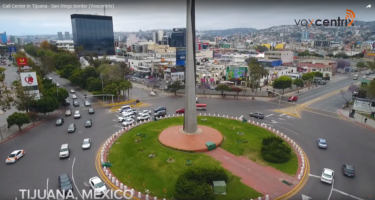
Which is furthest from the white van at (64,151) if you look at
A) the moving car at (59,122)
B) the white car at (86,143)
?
the moving car at (59,122)

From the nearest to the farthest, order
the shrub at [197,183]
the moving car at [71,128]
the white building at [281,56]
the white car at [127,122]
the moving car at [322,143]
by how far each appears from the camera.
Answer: the shrub at [197,183], the moving car at [322,143], the moving car at [71,128], the white car at [127,122], the white building at [281,56]

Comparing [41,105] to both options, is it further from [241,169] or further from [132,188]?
[241,169]

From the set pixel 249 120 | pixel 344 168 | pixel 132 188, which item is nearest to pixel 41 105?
pixel 132 188

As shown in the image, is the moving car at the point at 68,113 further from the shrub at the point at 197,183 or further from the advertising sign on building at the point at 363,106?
the advertising sign on building at the point at 363,106

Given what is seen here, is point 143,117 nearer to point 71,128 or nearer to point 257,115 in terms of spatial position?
point 71,128

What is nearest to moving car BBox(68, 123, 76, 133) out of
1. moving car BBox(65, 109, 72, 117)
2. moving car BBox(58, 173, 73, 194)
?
moving car BBox(65, 109, 72, 117)

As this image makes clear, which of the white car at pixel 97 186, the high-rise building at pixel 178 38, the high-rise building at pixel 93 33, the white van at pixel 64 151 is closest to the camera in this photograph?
the white car at pixel 97 186

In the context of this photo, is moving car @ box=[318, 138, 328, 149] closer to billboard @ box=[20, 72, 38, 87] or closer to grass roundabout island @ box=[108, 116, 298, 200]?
grass roundabout island @ box=[108, 116, 298, 200]
